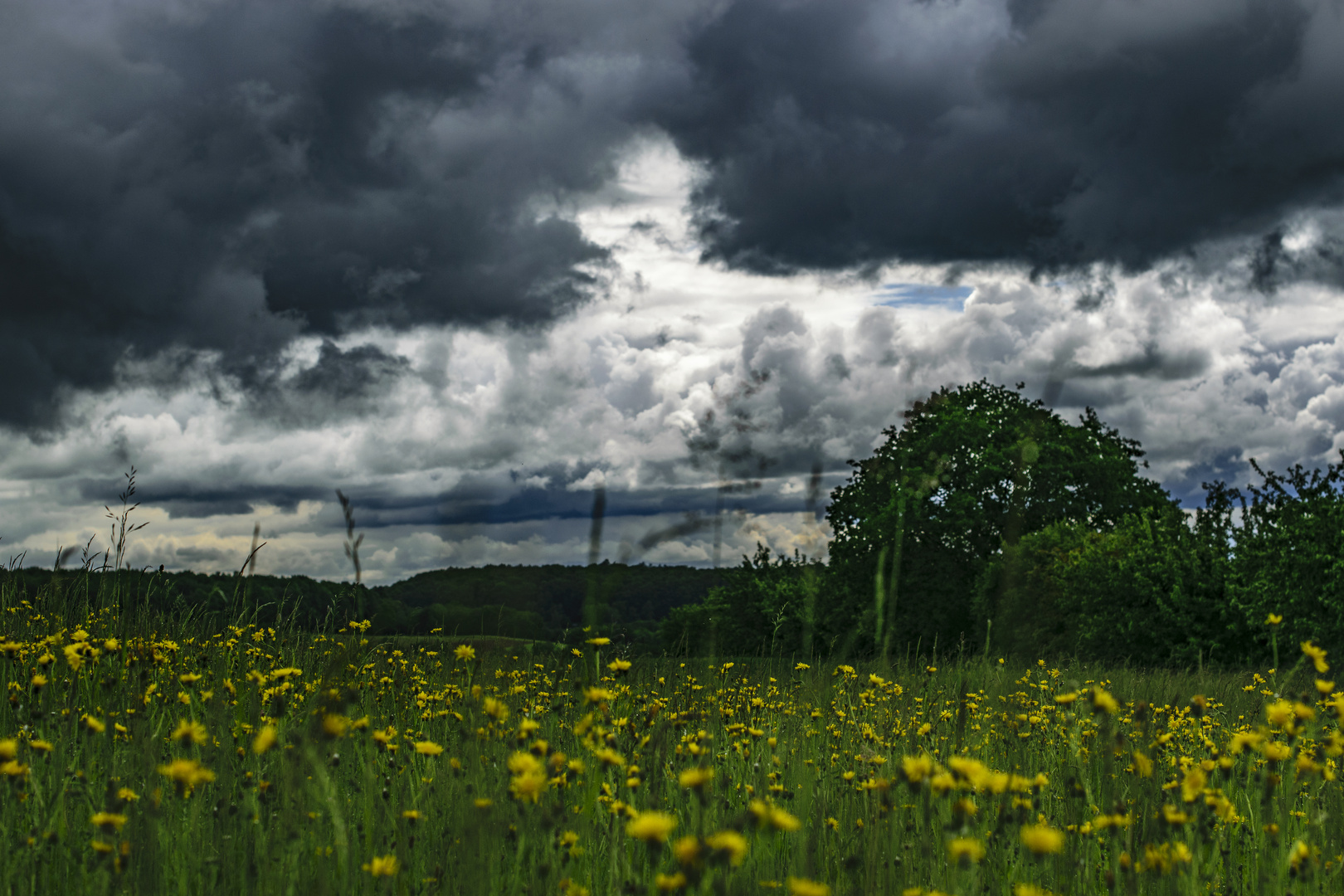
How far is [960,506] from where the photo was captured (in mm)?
24906

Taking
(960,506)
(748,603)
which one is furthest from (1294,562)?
(748,603)

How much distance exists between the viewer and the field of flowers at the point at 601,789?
241 cm

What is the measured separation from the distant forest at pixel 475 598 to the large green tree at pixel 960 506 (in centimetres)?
1826

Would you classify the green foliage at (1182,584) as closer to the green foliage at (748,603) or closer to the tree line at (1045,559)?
the tree line at (1045,559)

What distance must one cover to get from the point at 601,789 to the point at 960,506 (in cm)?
2325

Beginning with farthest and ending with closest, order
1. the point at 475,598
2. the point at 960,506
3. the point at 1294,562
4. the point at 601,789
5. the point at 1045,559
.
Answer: the point at 960,506 → the point at 1045,559 → the point at 1294,562 → the point at 475,598 → the point at 601,789

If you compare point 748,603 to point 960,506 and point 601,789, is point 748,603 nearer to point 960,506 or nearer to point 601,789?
point 960,506

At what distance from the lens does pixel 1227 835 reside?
3.76m

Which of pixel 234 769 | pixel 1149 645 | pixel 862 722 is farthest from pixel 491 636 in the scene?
pixel 1149 645

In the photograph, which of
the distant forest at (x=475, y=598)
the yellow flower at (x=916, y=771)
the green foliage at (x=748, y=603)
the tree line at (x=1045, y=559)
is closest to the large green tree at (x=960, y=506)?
the tree line at (x=1045, y=559)

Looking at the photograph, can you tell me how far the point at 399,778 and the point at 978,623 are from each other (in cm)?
2161

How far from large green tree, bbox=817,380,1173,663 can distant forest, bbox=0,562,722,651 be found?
1826 centimetres

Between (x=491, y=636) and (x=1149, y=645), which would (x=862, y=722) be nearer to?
(x=491, y=636)

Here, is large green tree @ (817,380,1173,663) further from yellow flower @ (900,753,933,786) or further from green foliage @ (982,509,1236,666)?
yellow flower @ (900,753,933,786)
